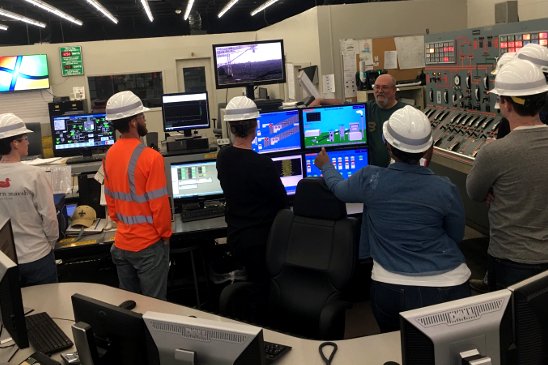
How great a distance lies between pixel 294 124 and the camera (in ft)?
12.9

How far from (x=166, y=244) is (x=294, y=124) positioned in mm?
1278

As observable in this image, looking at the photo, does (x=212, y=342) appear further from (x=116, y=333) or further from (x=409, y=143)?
(x=409, y=143)

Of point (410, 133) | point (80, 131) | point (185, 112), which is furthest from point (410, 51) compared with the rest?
point (410, 133)

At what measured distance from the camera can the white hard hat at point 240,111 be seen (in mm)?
3211

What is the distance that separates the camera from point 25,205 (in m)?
3.04

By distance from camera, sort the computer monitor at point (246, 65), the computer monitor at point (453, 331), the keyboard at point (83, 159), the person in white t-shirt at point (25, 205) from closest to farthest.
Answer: the computer monitor at point (453, 331) → the person in white t-shirt at point (25, 205) → the computer monitor at point (246, 65) → the keyboard at point (83, 159)

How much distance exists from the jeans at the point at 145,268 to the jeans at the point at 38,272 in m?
0.36

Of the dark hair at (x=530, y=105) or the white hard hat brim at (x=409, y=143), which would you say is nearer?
the white hard hat brim at (x=409, y=143)

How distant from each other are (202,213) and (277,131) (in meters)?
0.79

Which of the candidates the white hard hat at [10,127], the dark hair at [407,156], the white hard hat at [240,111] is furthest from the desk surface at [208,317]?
the white hard hat at [240,111]

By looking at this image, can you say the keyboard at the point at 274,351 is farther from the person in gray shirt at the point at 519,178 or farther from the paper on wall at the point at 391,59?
the paper on wall at the point at 391,59

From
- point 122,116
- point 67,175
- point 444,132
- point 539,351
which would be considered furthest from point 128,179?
point 444,132

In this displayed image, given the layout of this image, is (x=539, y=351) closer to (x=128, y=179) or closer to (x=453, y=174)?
(x=128, y=179)

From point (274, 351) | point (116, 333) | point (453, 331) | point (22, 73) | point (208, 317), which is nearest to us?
point (453, 331)
